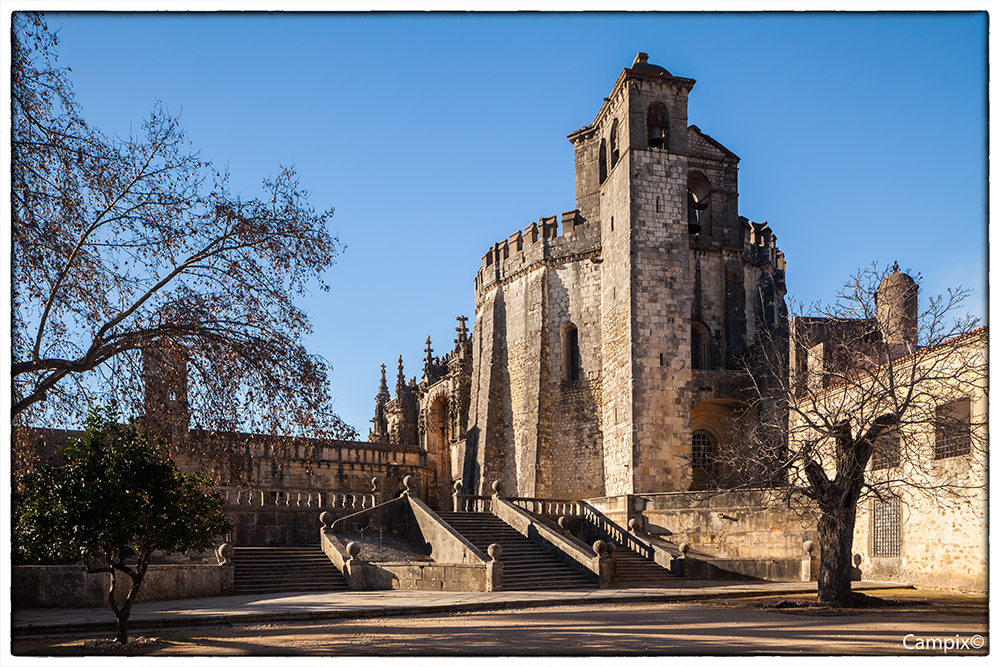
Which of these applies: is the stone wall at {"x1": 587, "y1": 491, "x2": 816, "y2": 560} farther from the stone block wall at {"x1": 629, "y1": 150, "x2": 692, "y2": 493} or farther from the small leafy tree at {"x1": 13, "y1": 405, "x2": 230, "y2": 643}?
the small leafy tree at {"x1": 13, "y1": 405, "x2": 230, "y2": 643}

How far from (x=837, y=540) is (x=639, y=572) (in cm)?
724

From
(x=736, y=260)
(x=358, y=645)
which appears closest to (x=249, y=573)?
(x=358, y=645)

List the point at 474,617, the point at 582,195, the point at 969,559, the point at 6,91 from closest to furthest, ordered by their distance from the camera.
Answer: the point at 6,91, the point at 474,617, the point at 969,559, the point at 582,195

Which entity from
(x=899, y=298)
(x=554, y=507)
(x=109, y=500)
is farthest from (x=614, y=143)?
(x=109, y=500)

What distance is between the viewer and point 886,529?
18781 mm

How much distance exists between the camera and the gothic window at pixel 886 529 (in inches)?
725

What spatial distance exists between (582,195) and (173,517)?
2510 centimetres

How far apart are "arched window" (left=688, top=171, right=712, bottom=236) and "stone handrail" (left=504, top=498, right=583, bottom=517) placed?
11412mm

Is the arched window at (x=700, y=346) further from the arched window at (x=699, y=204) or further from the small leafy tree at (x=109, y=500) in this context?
the small leafy tree at (x=109, y=500)

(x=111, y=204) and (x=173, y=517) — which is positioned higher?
(x=111, y=204)

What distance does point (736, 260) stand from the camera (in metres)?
29.2

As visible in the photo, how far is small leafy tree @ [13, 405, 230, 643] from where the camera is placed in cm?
971

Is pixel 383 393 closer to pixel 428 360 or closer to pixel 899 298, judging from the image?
pixel 428 360
